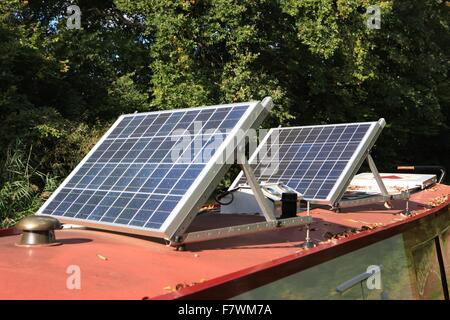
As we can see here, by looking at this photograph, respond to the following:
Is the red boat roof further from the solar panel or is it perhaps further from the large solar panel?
the solar panel

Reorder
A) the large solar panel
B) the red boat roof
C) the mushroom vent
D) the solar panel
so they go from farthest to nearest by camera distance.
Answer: the solar panel → the large solar panel → the mushroom vent → the red boat roof

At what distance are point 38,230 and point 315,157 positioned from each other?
12.4 feet

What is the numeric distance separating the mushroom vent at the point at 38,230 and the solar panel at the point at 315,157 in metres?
2.94

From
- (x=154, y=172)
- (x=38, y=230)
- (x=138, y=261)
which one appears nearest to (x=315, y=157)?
(x=154, y=172)

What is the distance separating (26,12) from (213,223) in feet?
35.5

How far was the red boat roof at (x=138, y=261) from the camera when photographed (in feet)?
9.04

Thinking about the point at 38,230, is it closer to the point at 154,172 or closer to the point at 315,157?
the point at 154,172

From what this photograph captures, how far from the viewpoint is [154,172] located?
14.0 ft

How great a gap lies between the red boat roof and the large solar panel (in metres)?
0.19

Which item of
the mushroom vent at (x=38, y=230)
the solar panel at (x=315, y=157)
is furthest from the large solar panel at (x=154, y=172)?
the solar panel at (x=315, y=157)

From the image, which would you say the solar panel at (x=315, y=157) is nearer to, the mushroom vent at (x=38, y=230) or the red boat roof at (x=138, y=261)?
the red boat roof at (x=138, y=261)

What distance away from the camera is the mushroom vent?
361 centimetres

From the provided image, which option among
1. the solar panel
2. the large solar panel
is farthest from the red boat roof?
the solar panel
